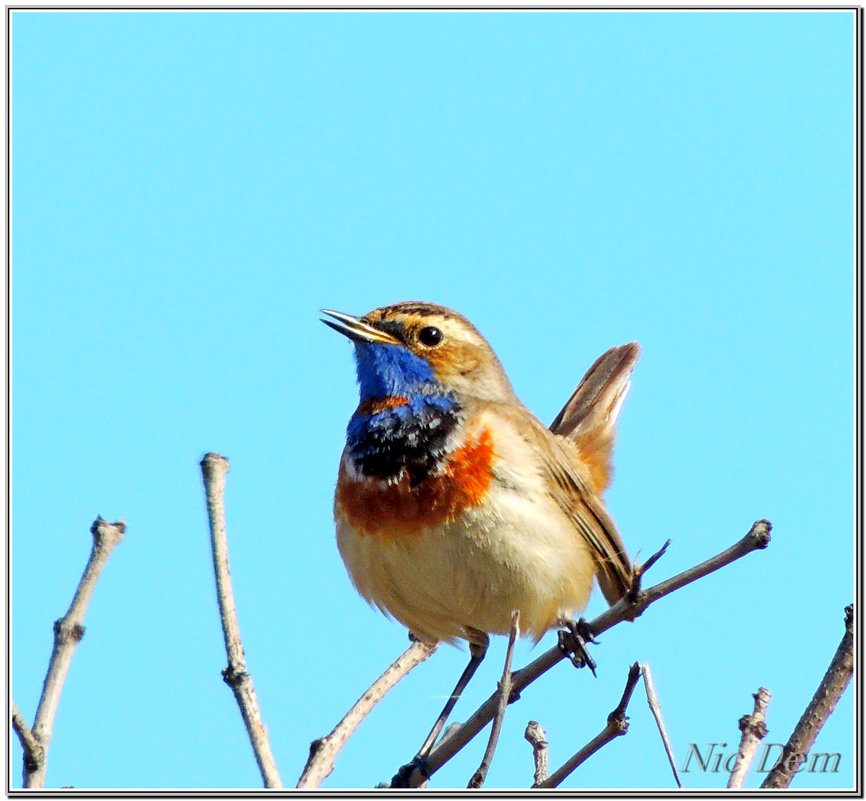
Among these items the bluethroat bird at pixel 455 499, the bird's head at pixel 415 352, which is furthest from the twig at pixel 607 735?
the bird's head at pixel 415 352

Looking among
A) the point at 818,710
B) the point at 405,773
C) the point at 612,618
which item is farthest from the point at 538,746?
the point at 405,773

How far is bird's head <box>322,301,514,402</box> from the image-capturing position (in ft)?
26.4

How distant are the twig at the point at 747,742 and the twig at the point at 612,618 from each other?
686 mm

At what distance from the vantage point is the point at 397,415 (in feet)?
25.9

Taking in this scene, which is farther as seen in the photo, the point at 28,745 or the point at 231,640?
the point at 231,640

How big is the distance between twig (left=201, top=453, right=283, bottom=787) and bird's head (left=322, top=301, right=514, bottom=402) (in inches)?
113

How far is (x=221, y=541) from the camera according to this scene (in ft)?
17.2

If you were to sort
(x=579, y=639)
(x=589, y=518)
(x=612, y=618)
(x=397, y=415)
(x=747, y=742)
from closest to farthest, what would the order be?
(x=747, y=742)
(x=612, y=618)
(x=579, y=639)
(x=397, y=415)
(x=589, y=518)

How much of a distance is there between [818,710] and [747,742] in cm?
47

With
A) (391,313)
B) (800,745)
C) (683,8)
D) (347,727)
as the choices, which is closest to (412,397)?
(391,313)

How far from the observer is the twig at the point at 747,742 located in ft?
16.7

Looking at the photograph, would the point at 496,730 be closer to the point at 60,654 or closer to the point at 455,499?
the point at 60,654

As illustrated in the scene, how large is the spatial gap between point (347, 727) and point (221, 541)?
1239mm

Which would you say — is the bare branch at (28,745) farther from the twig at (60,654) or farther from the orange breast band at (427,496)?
the orange breast band at (427,496)
